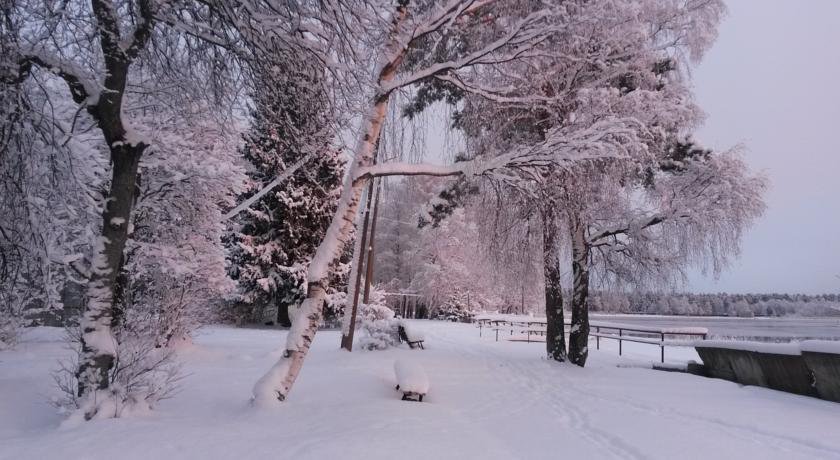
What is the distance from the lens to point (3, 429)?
15.6ft

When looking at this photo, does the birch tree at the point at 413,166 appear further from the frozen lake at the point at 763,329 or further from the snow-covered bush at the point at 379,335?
the frozen lake at the point at 763,329

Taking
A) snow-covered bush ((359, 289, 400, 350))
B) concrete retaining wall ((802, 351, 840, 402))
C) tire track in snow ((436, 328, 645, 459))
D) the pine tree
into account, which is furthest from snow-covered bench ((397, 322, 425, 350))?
concrete retaining wall ((802, 351, 840, 402))

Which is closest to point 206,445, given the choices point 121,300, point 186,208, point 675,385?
point 121,300

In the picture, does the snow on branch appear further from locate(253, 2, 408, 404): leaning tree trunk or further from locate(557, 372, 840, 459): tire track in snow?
locate(557, 372, 840, 459): tire track in snow

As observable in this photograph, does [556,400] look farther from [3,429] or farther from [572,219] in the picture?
[3,429]

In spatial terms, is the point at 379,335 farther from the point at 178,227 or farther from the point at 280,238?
the point at 280,238

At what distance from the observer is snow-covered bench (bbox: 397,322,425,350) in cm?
1459

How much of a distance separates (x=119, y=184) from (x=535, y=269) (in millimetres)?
10052

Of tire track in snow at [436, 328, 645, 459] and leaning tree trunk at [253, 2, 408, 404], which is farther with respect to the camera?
leaning tree trunk at [253, 2, 408, 404]

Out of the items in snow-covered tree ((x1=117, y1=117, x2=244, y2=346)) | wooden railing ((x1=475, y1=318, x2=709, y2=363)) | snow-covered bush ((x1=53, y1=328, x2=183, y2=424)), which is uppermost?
snow-covered tree ((x1=117, y1=117, x2=244, y2=346))

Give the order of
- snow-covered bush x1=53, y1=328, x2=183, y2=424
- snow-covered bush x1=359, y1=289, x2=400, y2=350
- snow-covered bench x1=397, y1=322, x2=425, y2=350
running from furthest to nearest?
snow-covered bench x1=397, y1=322, x2=425, y2=350, snow-covered bush x1=359, y1=289, x2=400, y2=350, snow-covered bush x1=53, y1=328, x2=183, y2=424

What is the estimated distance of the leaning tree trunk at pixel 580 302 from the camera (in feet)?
38.4

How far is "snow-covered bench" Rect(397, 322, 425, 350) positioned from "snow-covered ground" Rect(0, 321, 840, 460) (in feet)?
15.7

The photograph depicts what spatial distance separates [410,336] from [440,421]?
9.29m
